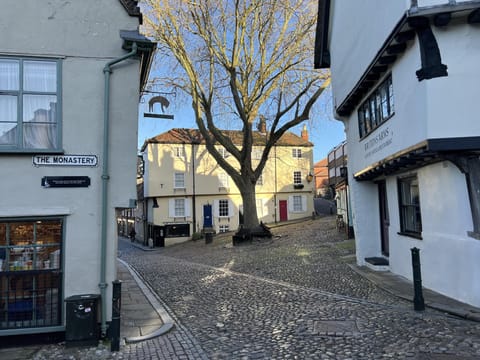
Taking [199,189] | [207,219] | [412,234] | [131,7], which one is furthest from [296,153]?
[131,7]

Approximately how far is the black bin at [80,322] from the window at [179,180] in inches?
1232

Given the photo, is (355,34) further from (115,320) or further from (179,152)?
(179,152)

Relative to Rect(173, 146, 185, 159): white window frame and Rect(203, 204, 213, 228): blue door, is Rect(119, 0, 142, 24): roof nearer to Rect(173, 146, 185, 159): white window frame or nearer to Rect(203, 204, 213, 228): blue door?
Rect(173, 146, 185, 159): white window frame

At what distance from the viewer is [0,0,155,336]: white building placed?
6.03 metres

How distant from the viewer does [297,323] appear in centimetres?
674

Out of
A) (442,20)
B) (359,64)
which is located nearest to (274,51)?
(359,64)

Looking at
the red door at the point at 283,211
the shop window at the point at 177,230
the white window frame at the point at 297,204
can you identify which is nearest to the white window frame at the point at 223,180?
the shop window at the point at 177,230

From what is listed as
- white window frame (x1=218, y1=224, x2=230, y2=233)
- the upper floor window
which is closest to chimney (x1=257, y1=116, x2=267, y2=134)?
white window frame (x1=218, y1=224, x2=230, y2=233)

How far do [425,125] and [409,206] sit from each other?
3.59m

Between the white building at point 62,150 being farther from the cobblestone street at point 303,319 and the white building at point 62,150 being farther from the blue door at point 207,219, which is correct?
the blue door at point 207,219

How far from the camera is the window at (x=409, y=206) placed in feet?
31.9

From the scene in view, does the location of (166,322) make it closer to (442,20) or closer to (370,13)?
(442,20)

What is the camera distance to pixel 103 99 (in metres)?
6.45

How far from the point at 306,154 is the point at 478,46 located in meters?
33.4
